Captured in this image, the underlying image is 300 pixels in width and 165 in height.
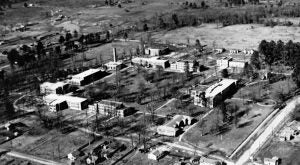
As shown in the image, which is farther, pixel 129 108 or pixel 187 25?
pixel 187 25

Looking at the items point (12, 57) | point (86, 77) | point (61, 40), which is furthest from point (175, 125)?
point (61, 40)

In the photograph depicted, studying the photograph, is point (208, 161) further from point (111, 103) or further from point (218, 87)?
point (218, 87)

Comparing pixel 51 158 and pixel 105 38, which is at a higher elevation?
pixel 105 38

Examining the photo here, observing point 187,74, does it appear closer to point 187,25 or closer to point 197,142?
point 197,142

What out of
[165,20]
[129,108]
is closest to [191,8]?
[165,20]

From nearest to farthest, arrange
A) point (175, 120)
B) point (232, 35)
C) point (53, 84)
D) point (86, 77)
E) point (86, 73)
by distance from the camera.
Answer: point (175, 120) < point (53, 84) < point (86, 77) < point (86, 73) < point (232, 35)

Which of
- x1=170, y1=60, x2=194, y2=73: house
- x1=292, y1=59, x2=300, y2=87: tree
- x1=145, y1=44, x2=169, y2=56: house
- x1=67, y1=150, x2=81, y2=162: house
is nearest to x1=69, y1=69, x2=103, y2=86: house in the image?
x1=170, y1=60, x2=194, y2=73: house
